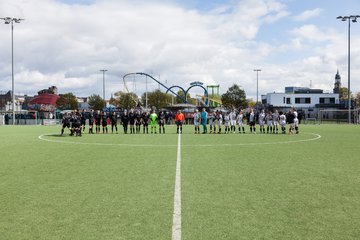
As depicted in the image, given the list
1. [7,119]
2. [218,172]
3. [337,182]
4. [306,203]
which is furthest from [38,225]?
[7,119]

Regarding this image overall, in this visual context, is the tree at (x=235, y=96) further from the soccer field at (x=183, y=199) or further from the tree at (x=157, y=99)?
the soccer field at (x=183, y=199)

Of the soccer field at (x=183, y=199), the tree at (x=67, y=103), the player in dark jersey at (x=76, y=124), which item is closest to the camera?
the soccer field at (x=183, y=199)

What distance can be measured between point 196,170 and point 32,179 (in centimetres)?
435

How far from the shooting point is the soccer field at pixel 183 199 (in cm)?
537

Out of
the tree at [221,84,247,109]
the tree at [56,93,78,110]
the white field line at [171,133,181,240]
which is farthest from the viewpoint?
the tree at [56,93,78,110]

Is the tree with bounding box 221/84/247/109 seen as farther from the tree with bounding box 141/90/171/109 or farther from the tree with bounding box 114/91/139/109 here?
the tree with bounding box 114/91/139/109

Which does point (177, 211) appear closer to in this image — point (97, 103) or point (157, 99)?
point (157, 99)

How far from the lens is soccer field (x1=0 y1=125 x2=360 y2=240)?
17.6ft

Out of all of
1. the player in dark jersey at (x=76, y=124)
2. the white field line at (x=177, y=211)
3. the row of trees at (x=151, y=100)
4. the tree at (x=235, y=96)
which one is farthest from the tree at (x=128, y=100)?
the white field line at (x=177, y=211)

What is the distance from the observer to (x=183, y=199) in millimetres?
7168

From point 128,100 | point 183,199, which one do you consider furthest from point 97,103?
point 183,199

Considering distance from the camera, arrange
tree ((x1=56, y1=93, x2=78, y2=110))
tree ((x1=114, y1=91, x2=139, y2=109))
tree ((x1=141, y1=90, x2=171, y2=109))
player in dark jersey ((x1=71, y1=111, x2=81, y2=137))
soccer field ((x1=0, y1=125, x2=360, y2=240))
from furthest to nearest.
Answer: tree ((x1=56, y1=93, x2=78, y2=110))
tree ((x1=141, y1=90, x2=171, y2=109))
tree ((x1=114, y1=91, x2=139, y2=109))
player in dark jersey ((x1=71, y1=111, x2=81, y2=137))
soccer field ((x1=0, y1=125, x2=360, y2=240))

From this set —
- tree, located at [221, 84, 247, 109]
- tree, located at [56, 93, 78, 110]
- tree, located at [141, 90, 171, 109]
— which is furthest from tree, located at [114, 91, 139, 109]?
tree, located at [221, 84, 247, 109]

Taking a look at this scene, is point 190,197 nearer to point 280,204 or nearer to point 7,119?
point 280,204
